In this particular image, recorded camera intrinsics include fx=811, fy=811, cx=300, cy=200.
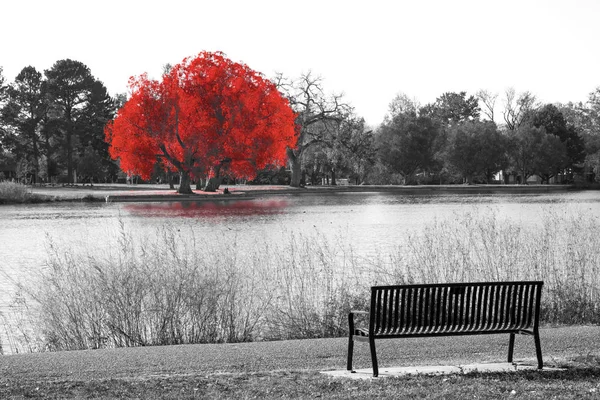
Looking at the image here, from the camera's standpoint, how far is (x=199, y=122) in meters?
78.1

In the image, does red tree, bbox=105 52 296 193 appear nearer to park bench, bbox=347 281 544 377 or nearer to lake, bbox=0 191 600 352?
lake, bbox=0 191 600 352

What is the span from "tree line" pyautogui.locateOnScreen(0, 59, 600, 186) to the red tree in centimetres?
1941

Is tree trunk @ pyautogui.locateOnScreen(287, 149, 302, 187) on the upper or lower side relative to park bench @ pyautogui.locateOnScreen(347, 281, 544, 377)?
upper

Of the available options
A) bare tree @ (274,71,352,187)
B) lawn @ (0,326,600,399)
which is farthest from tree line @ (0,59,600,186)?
lawn @ (0,326,600,399)

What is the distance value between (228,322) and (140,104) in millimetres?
65192

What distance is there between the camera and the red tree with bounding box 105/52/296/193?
76562 mm

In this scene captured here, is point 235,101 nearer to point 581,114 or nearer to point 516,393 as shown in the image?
point 516,393

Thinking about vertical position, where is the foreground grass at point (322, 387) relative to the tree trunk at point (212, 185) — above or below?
below

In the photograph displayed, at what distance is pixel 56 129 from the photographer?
10881cm

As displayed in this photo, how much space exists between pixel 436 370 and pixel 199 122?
7047cm

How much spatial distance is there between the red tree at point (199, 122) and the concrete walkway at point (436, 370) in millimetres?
68791

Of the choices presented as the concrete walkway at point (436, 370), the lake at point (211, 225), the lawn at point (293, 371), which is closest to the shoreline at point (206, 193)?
the lake at point (211, 225)

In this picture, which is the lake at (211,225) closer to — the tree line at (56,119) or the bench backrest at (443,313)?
the bench backrest at (443,313)

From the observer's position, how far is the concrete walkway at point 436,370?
896 cm
